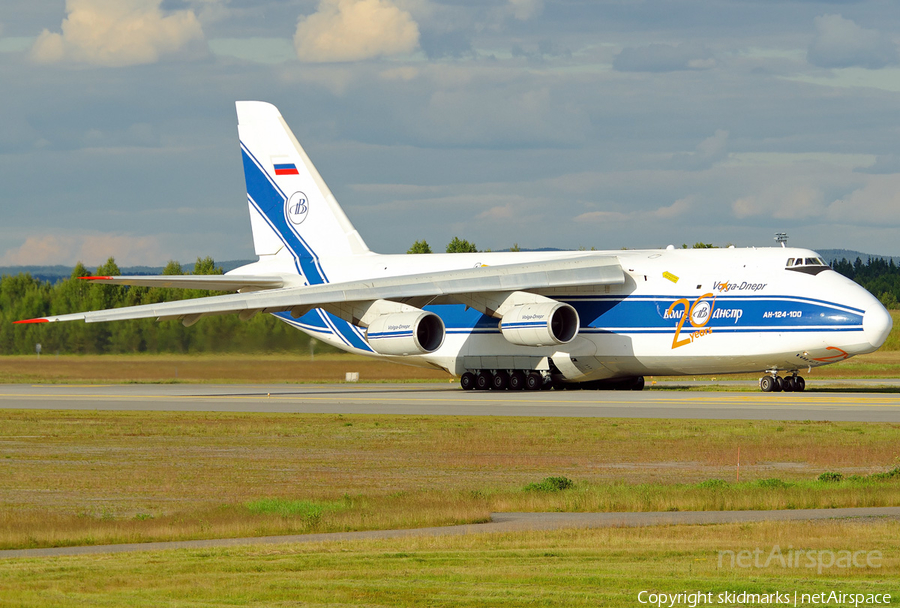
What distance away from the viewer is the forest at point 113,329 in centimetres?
4159

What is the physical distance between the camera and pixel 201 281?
1528 inches

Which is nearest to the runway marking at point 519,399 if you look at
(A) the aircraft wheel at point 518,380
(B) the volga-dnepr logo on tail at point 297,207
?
(A) the aircraft wheel at point 518,380

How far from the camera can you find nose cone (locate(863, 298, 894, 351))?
30984 millimetres

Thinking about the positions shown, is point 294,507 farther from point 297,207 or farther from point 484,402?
point 297,207

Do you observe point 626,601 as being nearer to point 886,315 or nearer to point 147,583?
point 147,583

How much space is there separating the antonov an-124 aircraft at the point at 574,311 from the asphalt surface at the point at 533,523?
19602mm

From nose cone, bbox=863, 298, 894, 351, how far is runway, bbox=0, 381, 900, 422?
5.25 feet

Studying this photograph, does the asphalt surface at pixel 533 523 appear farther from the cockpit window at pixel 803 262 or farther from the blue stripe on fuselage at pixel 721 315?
the cockpit window at pixel 803 262

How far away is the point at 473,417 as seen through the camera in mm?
26547

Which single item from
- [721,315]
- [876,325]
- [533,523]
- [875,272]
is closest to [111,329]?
[721,315]

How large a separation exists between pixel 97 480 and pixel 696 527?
838 cm

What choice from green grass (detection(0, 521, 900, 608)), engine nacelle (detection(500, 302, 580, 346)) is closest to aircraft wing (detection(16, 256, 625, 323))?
engine nacelle (detection(500, 302, 580, 346))

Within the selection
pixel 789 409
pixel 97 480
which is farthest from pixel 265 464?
pixel 789 409

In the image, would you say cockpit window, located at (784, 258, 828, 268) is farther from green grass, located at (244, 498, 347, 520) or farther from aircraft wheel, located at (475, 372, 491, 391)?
green grass, located at (244, 498, 347, 520)
